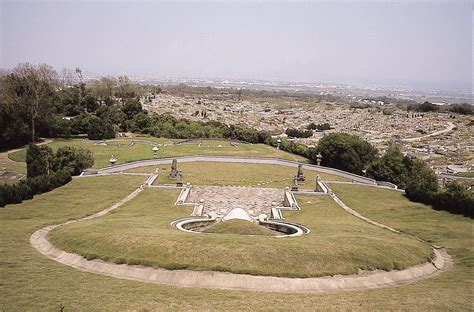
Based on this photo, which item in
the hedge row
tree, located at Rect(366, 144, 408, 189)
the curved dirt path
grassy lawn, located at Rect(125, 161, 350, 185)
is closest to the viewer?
the curved dirt path

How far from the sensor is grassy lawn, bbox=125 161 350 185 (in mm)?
37969

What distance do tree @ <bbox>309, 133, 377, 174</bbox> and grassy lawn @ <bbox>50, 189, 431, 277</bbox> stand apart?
1081 inches

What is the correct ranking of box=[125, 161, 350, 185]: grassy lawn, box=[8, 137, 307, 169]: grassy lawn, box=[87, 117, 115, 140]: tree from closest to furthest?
box=[125, 161, 350, 185]: grassy lawn
box=[8, 137, 307, 169]: grassy lawn
box=[87, 117, 115, 140]: tree

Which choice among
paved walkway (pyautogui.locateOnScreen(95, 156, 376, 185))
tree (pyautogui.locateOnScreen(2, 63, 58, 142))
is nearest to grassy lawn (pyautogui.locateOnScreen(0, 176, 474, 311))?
paved walkway (pyautogui.locateOnScreen(95, 156, 376, 185))

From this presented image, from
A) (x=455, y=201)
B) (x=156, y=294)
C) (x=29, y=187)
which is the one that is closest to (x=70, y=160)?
(x=29, y=187)

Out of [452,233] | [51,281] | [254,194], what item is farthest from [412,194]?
[51,281]

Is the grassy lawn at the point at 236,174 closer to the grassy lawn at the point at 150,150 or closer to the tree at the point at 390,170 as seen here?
the tree at the point at 390,170

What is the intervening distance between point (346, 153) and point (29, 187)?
34.7 metres

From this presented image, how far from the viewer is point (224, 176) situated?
133 feet

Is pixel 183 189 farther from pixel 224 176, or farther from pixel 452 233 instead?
pixel 452 233

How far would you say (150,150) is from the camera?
5734 centimetres

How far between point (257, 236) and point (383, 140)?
307 ft

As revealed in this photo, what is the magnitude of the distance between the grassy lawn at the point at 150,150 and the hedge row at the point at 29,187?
15409 millimetres

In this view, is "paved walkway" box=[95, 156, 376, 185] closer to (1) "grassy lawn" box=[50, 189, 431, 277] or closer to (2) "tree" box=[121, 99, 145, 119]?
(1) "grassy lawn" box=[50, 189, 431, 277]
